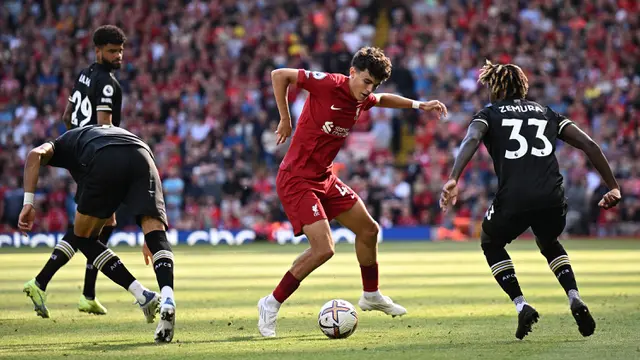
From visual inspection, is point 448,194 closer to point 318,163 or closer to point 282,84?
point 318,163

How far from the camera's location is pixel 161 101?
28562mm

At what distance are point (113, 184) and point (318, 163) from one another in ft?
5.60

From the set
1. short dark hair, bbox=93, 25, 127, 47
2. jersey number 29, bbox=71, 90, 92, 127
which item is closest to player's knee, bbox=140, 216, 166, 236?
jersey number 29, bbox=71, 90, 92, 127

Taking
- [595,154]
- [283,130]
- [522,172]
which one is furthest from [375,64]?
[595,154]

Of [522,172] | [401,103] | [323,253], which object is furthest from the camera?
[401,103]

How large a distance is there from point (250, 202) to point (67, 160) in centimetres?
1694

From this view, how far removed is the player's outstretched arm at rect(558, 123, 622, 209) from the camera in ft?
27.2

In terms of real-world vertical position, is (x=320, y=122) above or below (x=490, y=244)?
above

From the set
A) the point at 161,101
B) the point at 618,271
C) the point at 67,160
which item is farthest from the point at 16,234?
the point at 67,160

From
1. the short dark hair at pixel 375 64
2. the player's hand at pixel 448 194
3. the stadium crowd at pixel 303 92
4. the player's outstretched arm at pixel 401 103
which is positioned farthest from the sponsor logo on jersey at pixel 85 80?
the stadium crowd at pixel 303 92

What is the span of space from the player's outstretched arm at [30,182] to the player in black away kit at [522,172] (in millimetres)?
3095

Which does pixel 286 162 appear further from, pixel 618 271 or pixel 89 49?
pixel 89 49

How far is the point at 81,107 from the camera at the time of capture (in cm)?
1058

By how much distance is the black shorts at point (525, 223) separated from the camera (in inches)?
324
